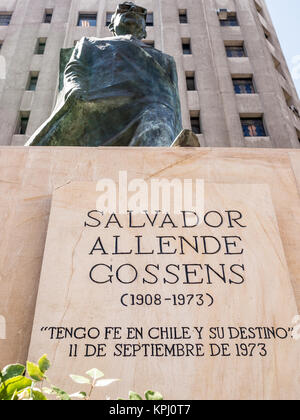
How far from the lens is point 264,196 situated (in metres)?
2.70

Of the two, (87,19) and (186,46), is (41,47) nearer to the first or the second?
(87,19)

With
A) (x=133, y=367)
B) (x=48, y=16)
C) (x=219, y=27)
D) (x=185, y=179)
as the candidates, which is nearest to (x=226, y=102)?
(x=219, y=27)

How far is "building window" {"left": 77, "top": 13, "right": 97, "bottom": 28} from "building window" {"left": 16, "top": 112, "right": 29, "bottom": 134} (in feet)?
25.6

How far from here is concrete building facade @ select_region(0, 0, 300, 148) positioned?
19938mm

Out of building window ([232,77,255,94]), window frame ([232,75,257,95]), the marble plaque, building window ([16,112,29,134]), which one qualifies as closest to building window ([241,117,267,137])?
window frame ([232,75,257,95])

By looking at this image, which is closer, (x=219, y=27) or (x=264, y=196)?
(x=264, y=196)

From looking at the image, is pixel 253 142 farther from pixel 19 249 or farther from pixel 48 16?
pixel 19 249

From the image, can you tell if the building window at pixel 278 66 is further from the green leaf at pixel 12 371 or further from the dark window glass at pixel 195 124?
the green leaf at pixel 12 371

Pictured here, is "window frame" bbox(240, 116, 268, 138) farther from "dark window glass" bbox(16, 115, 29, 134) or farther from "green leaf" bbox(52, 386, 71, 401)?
"green leaf" bbox(52, 386, 71, 401)

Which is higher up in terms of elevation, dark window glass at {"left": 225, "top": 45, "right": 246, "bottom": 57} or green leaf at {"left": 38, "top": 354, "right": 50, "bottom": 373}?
dark window glass at {"left": 225, "top": 45, "right": 246, "bottom": 57}

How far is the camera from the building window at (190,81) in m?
22.1

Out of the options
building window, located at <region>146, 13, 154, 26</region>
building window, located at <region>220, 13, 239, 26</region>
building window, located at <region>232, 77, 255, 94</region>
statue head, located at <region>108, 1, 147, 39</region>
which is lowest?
statue head, located at <region>108, 1, 147, 39</region>

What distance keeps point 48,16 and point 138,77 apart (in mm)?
24880

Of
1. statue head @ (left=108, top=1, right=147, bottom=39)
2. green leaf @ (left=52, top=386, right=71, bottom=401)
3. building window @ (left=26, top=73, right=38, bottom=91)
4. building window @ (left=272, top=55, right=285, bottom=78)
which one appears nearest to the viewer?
green leaf @ (left=52, top=386, right=71, bottom=401)
